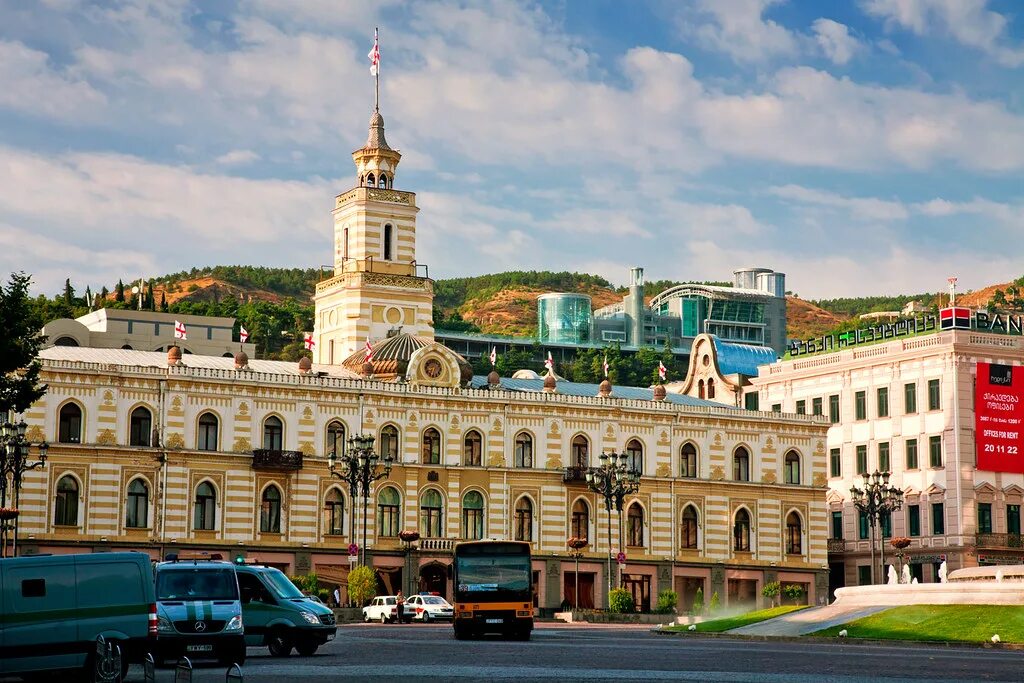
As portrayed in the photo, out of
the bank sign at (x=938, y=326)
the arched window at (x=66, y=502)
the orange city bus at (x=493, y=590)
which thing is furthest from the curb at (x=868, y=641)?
the bank sign at (x=938, y=326)

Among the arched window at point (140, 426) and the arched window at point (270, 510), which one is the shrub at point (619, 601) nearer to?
the arched window at point (270, 510)

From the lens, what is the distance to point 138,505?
72750 mm

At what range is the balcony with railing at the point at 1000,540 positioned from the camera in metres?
84.3

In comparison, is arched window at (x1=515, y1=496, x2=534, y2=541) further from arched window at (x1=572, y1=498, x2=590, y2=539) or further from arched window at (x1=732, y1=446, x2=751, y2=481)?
arched window at (x1=732, y1=446, x2=751, y2=481)

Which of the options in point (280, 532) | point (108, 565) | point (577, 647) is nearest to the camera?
point (108, 565)

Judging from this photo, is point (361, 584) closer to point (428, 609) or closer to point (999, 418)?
point (428, 609)

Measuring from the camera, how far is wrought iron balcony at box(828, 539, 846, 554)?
298 feet

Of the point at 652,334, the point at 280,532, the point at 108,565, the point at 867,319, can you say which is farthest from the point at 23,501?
the point at 652,334

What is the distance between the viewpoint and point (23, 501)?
69.8m

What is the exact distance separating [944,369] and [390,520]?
28934mm

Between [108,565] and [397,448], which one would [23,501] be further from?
[108,565]

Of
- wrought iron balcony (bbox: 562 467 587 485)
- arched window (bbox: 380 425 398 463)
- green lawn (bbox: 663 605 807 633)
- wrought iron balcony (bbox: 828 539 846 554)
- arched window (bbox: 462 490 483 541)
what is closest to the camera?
green lawn (bbox: 663 605 807 633)

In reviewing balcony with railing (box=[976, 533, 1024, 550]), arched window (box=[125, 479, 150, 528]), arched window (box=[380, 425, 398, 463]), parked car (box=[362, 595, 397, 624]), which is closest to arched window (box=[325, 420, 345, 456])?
arched window (box=[380, 425, 398, 463])

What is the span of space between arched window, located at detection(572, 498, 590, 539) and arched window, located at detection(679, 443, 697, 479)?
5621mm
